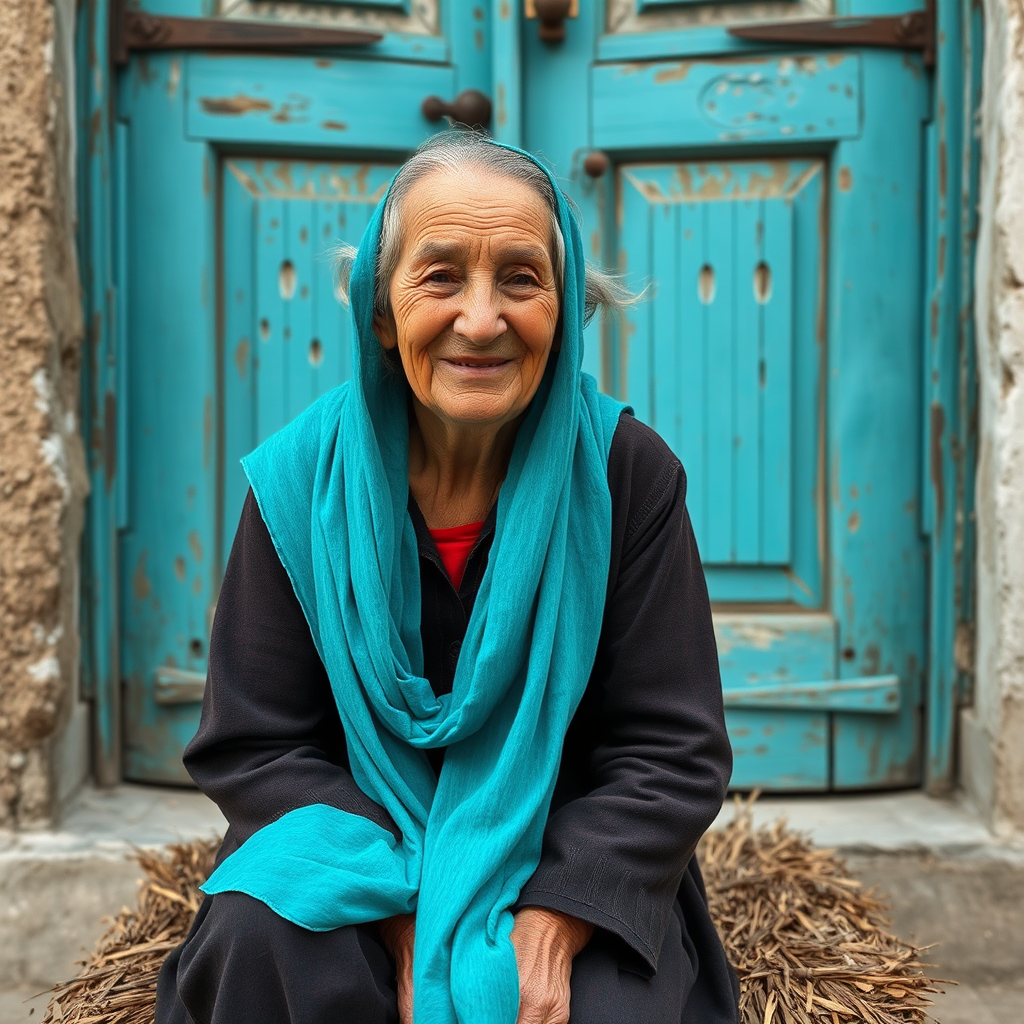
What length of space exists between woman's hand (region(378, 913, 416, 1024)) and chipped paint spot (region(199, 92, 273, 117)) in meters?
2.30

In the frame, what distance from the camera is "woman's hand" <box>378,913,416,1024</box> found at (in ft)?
5.14

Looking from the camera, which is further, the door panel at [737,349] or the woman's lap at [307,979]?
the door panel at [737,349]

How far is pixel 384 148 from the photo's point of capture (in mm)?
3135

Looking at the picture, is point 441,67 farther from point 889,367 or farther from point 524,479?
point 524,479

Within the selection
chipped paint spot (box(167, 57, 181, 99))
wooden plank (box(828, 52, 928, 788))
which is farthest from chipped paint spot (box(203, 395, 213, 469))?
wooden plank (box(828, 52, 928, 788))

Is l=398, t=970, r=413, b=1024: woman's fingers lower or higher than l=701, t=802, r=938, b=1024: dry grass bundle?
higher

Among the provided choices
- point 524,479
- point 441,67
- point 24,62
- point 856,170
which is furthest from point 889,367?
point 24,62

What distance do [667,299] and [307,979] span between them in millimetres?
2179

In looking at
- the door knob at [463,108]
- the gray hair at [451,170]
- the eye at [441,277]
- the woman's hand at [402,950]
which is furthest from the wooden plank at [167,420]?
the woman's hand at [402,950]

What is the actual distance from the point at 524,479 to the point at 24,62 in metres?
1.82

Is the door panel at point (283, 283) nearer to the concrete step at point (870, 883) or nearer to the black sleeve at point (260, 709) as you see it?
the concrete step at point (870, 883)

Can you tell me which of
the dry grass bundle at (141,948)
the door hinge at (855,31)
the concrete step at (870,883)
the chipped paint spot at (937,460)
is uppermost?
the door hinge at (855,31)

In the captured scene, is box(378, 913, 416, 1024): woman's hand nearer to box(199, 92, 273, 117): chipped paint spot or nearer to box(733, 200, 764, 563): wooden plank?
box(733, 200, 764, 563): wooden plank

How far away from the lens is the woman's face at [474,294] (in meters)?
1.67
